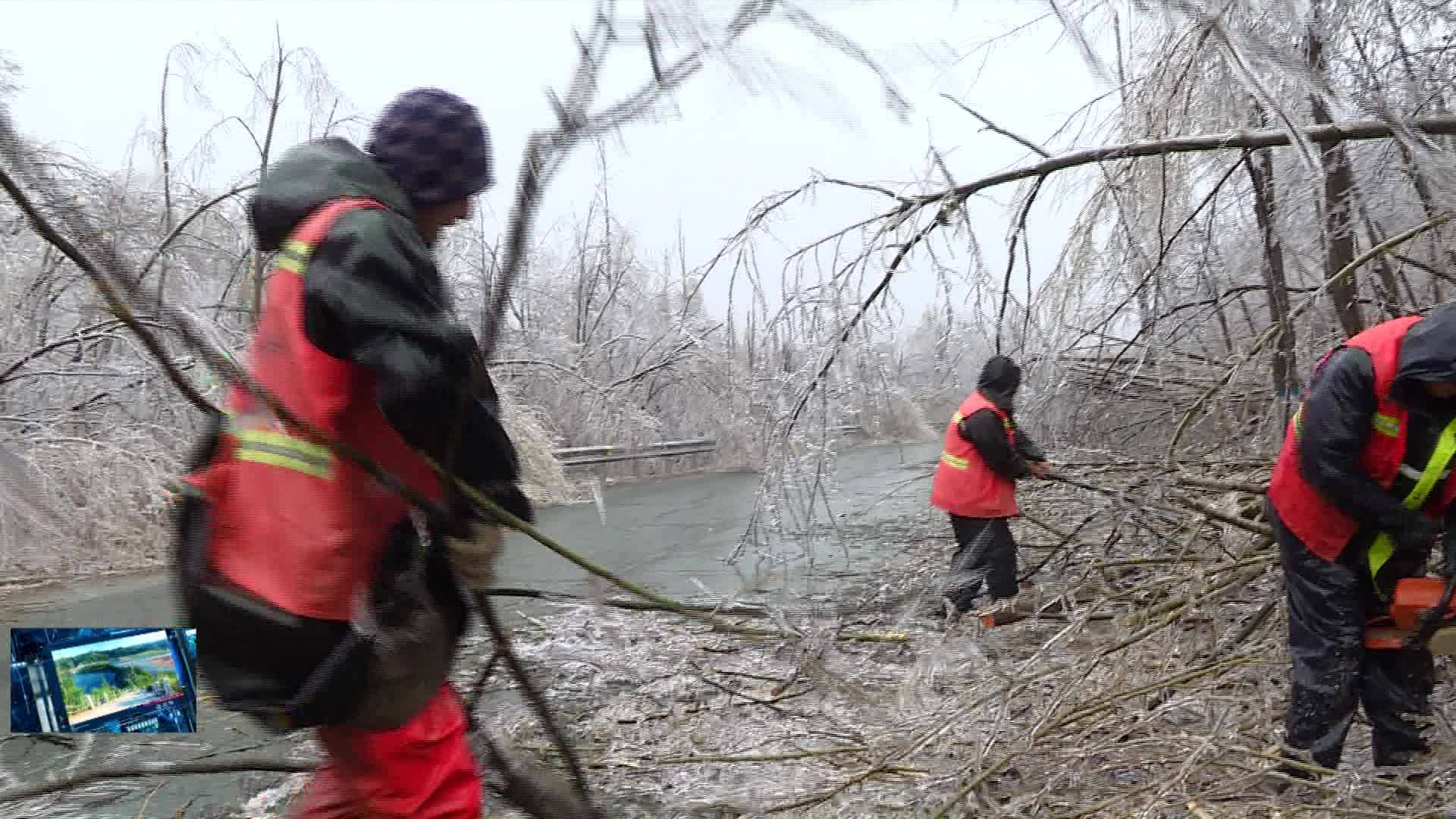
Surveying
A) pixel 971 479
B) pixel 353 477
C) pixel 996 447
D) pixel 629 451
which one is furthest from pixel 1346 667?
pixel 629 451

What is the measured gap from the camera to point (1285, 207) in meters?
4.08

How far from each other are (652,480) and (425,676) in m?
14.4

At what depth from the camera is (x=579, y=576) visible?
15.0 ft

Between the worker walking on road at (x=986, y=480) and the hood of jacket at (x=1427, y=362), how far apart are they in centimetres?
238

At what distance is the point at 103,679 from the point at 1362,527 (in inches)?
153

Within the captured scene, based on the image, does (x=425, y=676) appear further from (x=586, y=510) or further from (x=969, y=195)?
(x=586, y=510)

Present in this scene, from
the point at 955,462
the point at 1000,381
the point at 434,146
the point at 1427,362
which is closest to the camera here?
the point at 434,146

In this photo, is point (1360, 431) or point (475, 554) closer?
point (475, 554)

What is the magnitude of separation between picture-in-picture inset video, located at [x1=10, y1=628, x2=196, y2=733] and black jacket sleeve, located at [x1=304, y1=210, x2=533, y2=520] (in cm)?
212

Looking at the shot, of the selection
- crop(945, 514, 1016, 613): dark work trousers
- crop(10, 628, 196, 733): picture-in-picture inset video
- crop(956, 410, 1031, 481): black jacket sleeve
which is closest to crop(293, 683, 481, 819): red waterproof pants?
crop(10, 628, 196, 733): picture-in-picture inset video

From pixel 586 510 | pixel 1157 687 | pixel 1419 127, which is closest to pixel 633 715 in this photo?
pixel 1157 687

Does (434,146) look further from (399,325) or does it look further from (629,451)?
(629,451)

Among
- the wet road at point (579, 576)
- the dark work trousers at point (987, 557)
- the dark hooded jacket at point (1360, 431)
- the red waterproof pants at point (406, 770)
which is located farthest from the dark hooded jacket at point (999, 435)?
the red waterproof pants at point (406, 770)

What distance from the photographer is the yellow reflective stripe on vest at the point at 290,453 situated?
4.75 feet
